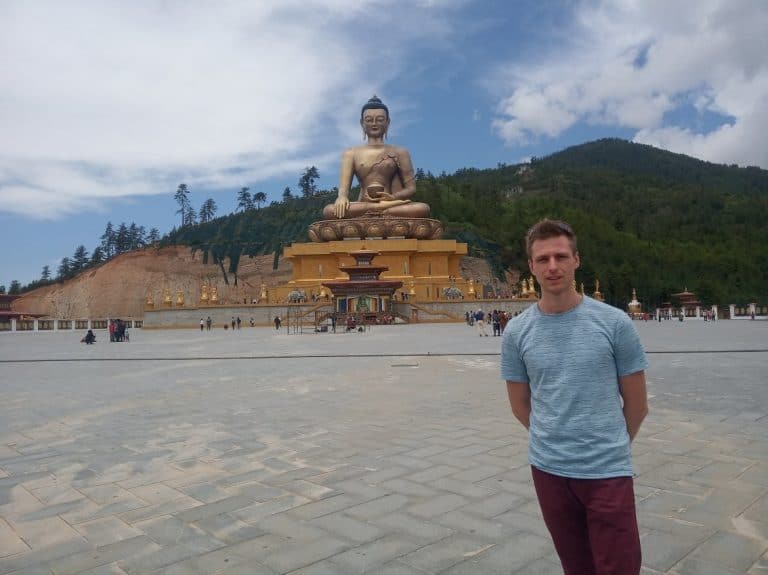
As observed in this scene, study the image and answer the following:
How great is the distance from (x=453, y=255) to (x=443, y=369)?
102ft

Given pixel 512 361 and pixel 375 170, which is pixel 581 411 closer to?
pixel 512 361

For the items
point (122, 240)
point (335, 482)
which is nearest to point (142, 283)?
point (122, 240)

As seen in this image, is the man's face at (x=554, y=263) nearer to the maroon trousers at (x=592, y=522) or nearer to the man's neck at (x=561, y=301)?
the man's neck at (x=561, y=301)

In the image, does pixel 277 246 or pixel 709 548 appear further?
pixel 277 246

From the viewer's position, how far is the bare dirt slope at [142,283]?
5694 centimetres

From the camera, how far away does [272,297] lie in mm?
41500

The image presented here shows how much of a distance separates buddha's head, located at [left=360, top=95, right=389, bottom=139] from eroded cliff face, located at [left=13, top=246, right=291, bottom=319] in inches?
808

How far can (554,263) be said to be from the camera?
2006 millimetres

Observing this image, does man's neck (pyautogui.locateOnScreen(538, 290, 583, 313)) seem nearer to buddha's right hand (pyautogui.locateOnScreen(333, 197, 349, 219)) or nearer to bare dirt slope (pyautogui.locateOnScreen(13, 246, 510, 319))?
buddha's right hand (pyautogui.locateOnScreen(333, 197, 349, 219))

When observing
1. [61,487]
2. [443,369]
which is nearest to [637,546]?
[61,487]

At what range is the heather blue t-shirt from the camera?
191 centimetres

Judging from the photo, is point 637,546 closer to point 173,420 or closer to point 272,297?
point 173,420

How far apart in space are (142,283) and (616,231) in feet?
164

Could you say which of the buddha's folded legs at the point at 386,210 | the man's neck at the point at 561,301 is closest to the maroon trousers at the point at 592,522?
the man's neck at the point at 561,301
